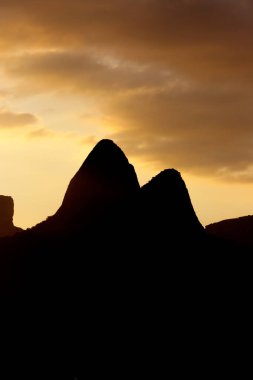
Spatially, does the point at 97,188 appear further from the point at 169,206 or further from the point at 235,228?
the point at 235,228

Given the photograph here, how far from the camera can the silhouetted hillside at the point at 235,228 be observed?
177 meters

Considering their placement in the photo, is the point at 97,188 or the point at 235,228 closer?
the point at 97,188

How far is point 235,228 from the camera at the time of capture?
609 ft

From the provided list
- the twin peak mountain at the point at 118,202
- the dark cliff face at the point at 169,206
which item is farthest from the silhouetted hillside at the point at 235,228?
the dark cliff face at the point at 169,206

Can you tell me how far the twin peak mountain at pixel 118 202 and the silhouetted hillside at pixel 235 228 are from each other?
89623 millimetres

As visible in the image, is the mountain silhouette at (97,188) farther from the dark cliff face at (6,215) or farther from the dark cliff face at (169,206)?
the dark cliff face at (6,215)

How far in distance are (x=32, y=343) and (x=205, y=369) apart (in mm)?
14774

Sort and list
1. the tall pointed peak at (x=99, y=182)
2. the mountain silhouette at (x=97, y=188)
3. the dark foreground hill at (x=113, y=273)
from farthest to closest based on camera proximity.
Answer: the tall pointed peak at (x=99, y=182)
the mountain silhouette at (x=97, y=188)
the dark foreground hill at (x=113, y=273)

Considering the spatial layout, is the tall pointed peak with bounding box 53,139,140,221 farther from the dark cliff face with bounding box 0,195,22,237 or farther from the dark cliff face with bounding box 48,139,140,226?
the dark cliff face with bounding box 0,195,22,237

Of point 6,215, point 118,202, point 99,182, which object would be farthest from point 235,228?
point 118,202

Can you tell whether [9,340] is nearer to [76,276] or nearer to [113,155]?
[76,276]

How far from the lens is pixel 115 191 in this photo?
278 ft

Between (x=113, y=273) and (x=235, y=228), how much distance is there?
114 meters

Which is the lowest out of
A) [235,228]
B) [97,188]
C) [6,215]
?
[97,188]
